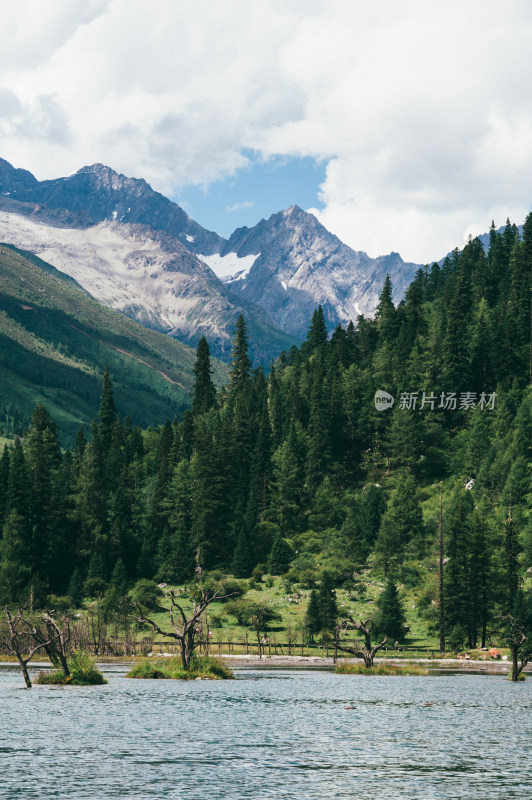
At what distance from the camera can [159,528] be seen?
A: 17588 cm

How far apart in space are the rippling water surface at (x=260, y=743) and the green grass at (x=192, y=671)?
7.63 meters

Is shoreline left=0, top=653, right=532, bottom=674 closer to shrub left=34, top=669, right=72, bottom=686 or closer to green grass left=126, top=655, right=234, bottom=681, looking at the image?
green grass left=126, top=655, right=234, bottom=681

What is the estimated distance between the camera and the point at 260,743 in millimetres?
37156

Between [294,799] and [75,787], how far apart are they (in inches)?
276

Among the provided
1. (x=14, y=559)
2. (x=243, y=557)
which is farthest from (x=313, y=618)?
(x=14, y=559)

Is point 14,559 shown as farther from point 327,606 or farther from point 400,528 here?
point 400,528

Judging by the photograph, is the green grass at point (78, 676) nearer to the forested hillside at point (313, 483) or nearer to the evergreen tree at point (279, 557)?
the forested hillside at point (313, 483)

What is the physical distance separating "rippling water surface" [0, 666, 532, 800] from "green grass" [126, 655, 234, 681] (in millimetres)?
7631

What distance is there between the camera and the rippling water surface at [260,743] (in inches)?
1109

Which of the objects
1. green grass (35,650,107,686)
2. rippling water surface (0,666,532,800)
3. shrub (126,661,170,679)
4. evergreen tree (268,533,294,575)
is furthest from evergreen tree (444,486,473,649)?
green grass (35,650,107,686)

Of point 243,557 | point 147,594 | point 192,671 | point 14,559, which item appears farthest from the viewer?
point 243,557

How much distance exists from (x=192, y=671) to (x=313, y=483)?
107 meters

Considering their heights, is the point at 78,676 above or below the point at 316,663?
above

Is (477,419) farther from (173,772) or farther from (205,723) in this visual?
(173,772)
